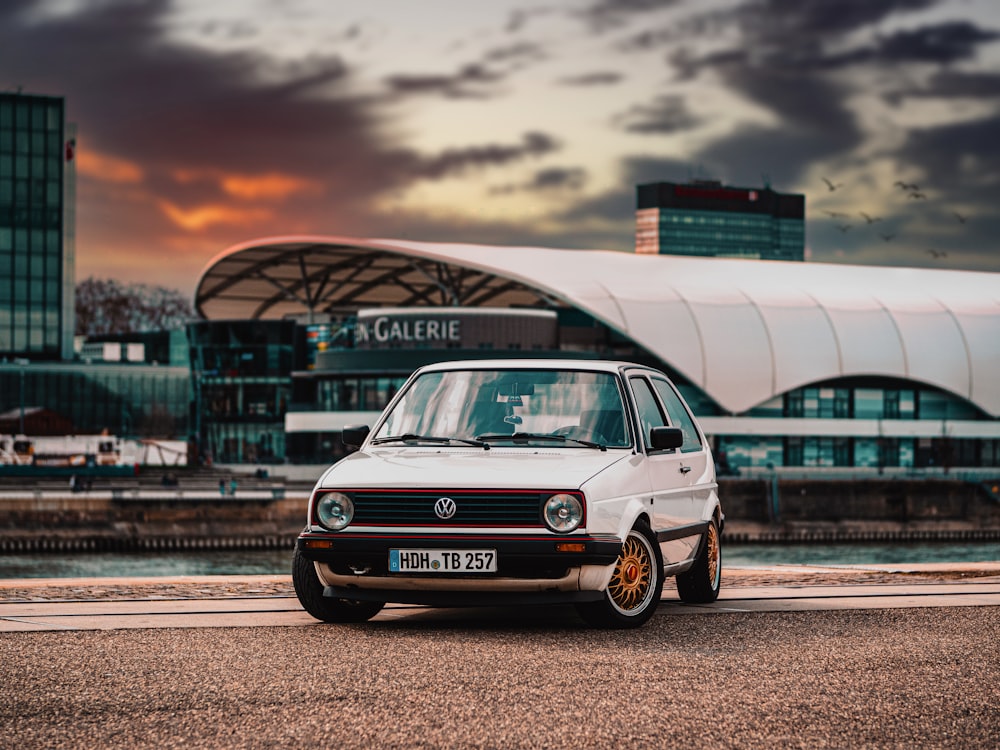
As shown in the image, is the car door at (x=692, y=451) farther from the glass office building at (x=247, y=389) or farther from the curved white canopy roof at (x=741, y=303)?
the glass office building at (x=247, y=389)

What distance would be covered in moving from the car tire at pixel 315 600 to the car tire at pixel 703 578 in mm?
2532

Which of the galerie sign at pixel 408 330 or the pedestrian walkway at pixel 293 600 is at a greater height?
the galerie sign at pixel 408 330

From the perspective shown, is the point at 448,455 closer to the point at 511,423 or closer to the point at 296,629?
the point at 511,423

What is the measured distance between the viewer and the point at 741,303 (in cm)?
8012

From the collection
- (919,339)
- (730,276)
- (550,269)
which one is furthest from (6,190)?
(919,339)

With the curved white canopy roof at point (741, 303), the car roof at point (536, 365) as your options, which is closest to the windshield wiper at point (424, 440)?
the car roof at point (536, 365)

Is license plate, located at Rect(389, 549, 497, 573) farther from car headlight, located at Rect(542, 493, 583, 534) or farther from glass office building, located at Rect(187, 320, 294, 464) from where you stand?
glass office building, located at Rect(187, 320, 294, 464)

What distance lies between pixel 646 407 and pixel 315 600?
2.83m

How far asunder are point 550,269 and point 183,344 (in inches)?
1862

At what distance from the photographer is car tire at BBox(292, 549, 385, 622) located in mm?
9328

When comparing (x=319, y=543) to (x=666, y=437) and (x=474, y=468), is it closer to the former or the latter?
(x=474, y=468)

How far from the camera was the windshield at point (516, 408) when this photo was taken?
32.2 feet

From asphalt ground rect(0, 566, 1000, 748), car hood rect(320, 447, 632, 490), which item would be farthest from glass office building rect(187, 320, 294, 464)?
asphalt ground rect(0, 566, 1000, 748)

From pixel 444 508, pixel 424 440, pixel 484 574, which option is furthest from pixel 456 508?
pixel 424 440
